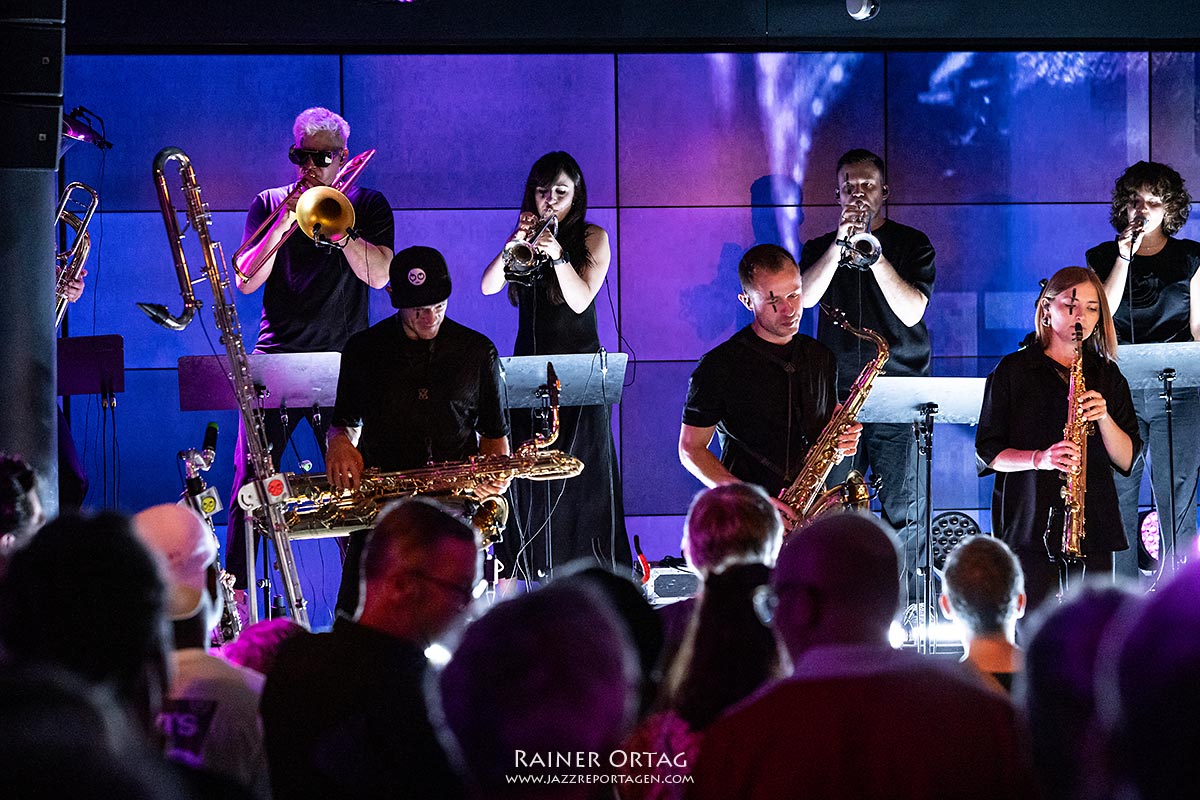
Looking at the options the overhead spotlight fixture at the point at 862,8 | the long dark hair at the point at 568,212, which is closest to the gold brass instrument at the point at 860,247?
the long dark hair at the point at 568,212

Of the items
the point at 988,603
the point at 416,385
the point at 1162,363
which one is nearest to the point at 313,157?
the point at 416,385

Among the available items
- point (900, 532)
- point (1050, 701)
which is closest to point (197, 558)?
point (1050, 701)

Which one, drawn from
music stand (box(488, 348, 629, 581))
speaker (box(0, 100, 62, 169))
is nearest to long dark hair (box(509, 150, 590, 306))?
music stand (box(488, 348, 629, 581))

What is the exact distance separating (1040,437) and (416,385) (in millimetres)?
2744

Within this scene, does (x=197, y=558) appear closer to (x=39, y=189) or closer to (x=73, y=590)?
(x=73, y=590)

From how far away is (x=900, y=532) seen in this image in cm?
787

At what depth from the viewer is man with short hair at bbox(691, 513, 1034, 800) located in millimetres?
2158

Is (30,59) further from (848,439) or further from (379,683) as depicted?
(379,683)

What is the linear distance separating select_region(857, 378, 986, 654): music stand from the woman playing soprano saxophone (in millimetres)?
498

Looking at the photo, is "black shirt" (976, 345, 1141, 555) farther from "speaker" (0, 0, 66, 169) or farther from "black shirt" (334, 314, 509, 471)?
"speaker" (0, 0, 66, 169)

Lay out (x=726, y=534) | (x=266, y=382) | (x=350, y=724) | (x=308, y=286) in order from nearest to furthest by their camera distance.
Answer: (x=350, y=724)
(x=726, y=534)
(x=266, y=382)
(x=308, y=286)

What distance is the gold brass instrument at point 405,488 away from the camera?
5879mm

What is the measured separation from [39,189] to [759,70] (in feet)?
15.4

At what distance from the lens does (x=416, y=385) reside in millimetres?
5938
